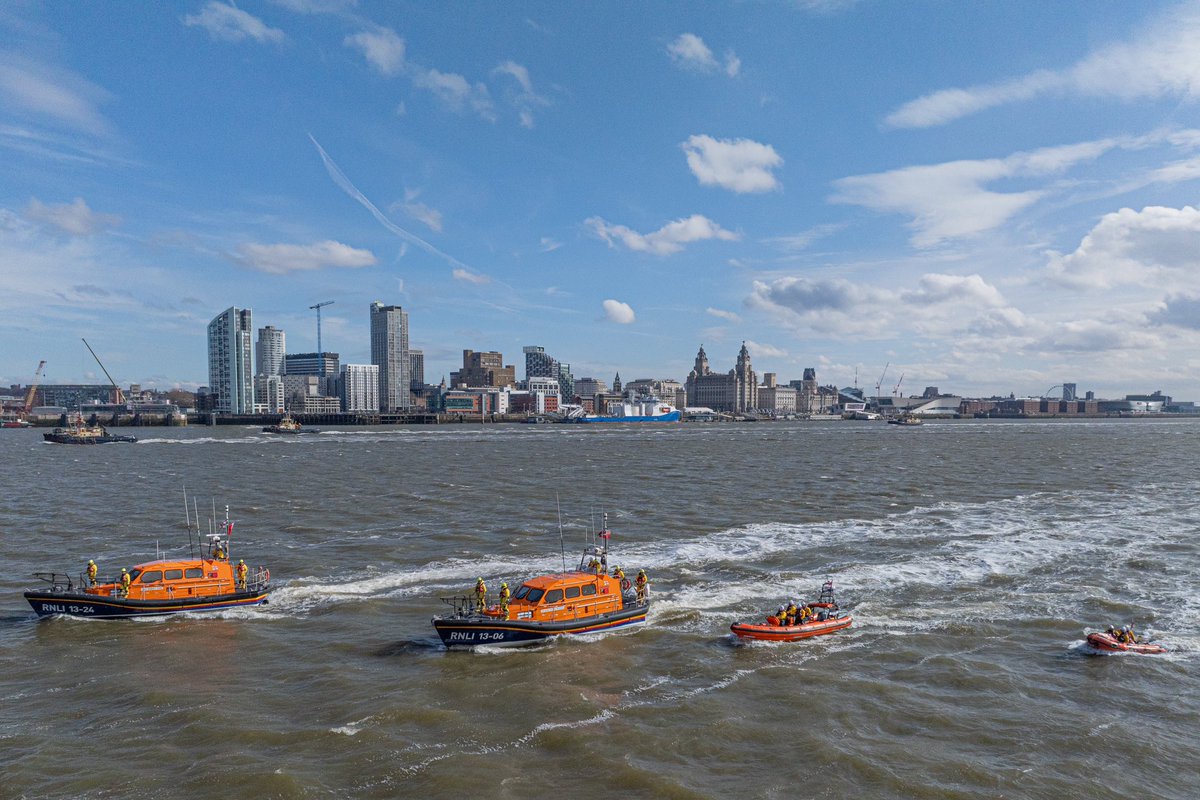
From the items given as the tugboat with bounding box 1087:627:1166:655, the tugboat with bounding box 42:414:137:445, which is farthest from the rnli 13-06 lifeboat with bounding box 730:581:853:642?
the tugboat with bounding box 42:414:137:445

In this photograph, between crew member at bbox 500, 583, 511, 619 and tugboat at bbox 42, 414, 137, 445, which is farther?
tugboat at bbox 42, 414, 137, 445

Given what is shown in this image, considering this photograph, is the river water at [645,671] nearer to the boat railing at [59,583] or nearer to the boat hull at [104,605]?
the boat hull at [104,605]

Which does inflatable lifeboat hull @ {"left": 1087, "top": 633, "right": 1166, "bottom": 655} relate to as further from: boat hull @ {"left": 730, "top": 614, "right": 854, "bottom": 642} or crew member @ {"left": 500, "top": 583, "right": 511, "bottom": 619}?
crew member @ {"left": 500, "top": 583, "right": 511, "bottom": 619}

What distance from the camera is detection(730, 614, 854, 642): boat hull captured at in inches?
1096

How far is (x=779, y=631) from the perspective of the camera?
2789cm

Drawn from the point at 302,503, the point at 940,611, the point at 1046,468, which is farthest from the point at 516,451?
the point at 940,611

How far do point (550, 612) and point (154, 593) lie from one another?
16860 millimetres

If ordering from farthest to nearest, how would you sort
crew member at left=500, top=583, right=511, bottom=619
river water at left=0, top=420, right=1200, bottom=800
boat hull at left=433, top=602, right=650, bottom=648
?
1. crew member at left=500, top=583, right=511, bottom=619
2. boat hull at left=433, top=602, right=650, bottom=648
3. river water at left=0, top=420, right=1200, bottom=800

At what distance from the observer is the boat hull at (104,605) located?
30594 millimetres

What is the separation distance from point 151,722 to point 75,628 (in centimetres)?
1171

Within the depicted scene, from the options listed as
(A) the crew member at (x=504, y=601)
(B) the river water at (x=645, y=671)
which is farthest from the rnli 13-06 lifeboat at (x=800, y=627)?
(A) the crew member at (x=504, y=601)

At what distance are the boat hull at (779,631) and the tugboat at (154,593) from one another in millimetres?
20656

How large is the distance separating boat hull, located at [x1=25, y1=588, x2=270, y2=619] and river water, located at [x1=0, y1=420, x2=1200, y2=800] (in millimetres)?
549

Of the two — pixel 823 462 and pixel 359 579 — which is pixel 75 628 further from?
pixel 823 462
